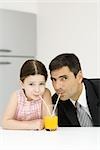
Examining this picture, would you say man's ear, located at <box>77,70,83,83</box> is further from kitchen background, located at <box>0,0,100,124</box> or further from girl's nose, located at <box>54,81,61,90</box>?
kitchen background, located at <box>0,0,100,124</box>

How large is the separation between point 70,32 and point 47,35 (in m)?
0.30

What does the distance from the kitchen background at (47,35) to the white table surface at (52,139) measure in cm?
169

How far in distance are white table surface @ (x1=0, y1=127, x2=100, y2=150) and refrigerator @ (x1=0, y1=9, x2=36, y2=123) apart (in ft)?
5.45

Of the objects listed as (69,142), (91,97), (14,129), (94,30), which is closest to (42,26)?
(94,30)

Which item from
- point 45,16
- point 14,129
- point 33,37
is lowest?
point 14,129

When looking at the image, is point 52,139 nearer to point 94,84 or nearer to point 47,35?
point 94,84

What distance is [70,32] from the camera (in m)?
3.19

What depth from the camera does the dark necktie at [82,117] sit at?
1.58 m

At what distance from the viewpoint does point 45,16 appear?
3402 mm

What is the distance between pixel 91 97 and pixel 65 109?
0.26 meters

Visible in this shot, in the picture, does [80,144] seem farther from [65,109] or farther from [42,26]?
[42,26]

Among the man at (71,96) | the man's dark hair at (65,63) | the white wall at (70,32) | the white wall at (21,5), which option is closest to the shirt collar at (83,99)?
the man at (71,96)

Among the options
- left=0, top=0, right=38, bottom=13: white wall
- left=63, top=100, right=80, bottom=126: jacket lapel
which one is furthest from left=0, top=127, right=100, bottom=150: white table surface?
left=0, top=0, right=38, bottom=13: white wall

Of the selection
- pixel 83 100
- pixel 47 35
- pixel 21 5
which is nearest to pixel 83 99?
pixel 83 100
